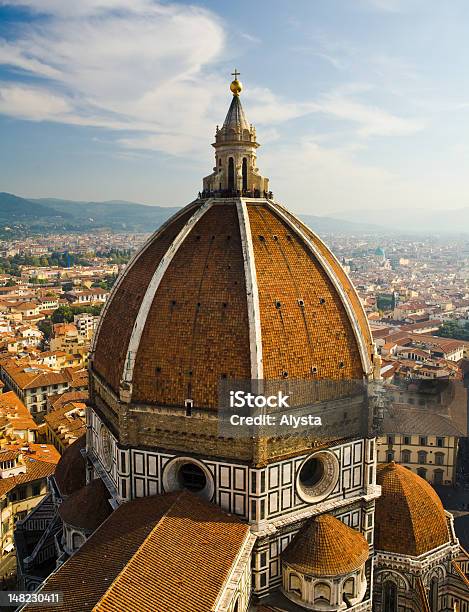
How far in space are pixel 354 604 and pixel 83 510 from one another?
8.79 m

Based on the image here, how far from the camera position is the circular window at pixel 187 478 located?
17.2 meters

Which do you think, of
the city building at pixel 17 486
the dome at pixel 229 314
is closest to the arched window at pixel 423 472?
the dome at pixel 229 314

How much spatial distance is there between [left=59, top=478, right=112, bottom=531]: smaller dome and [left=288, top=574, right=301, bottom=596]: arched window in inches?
237

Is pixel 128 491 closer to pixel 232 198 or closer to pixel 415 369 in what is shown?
pixel 232 198

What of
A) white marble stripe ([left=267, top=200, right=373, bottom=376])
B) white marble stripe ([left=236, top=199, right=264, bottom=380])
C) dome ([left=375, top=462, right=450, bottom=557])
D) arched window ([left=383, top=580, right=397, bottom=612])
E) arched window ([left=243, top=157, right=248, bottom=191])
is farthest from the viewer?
arched window ([left=243, top=157, right=248, bottom=191])

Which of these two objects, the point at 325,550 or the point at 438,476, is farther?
the point at 438,476

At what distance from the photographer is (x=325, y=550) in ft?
54.6

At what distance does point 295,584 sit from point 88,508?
6903 mm

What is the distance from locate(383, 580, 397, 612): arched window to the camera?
19.6 metres

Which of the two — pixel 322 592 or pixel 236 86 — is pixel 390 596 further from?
pixel 236 86

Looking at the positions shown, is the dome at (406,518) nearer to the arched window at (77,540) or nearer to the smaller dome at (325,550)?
the smaller dome at (325,550)

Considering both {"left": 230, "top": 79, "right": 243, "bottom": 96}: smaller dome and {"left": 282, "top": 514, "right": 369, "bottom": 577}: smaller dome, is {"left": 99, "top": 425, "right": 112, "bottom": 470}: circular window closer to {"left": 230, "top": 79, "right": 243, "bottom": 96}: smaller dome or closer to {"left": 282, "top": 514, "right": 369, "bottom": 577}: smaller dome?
{"left": 282, "top": 514, "right": 369, "bottom": 577}: smaller dome

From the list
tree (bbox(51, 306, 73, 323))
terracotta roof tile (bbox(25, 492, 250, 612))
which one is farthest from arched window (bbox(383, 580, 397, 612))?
tree (bbox(51, 306, 73, 323))

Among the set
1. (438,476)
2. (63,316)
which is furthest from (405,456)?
(63,316)
